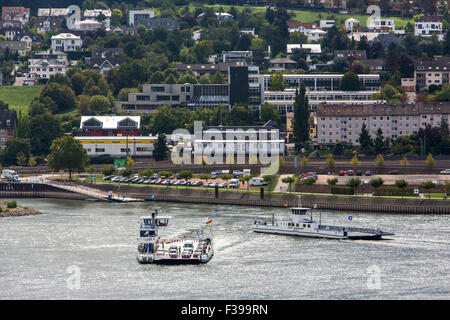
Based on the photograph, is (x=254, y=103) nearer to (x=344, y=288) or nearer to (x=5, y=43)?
(x=5, y=43)

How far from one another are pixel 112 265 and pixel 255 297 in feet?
39.0

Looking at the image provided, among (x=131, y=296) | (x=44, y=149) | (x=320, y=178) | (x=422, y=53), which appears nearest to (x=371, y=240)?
(x=131, y=296)

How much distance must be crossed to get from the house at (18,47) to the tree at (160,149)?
6642cm

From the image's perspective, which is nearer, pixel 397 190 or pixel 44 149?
pixel 397 190

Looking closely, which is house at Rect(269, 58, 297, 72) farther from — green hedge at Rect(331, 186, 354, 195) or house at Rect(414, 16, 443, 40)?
green hedge at Rect(331, 186, 354, 195)

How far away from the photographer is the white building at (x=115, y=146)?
130 metres

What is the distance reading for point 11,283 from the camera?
67188 millimetres

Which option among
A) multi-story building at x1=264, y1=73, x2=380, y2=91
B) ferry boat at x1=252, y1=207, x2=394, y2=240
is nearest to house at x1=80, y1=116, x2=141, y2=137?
multi-story building at x1=264, y1=73, x2=380, y2=91

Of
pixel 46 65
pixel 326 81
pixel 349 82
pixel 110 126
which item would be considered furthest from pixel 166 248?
pixel 46 65

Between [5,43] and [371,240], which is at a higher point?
[5,43]

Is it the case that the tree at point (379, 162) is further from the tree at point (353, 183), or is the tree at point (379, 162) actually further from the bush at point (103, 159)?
the bush at point (103, 159)

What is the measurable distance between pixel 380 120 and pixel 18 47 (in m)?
79.7

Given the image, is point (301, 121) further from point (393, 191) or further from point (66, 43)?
point (66, 43)

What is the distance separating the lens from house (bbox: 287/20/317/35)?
19250cm
